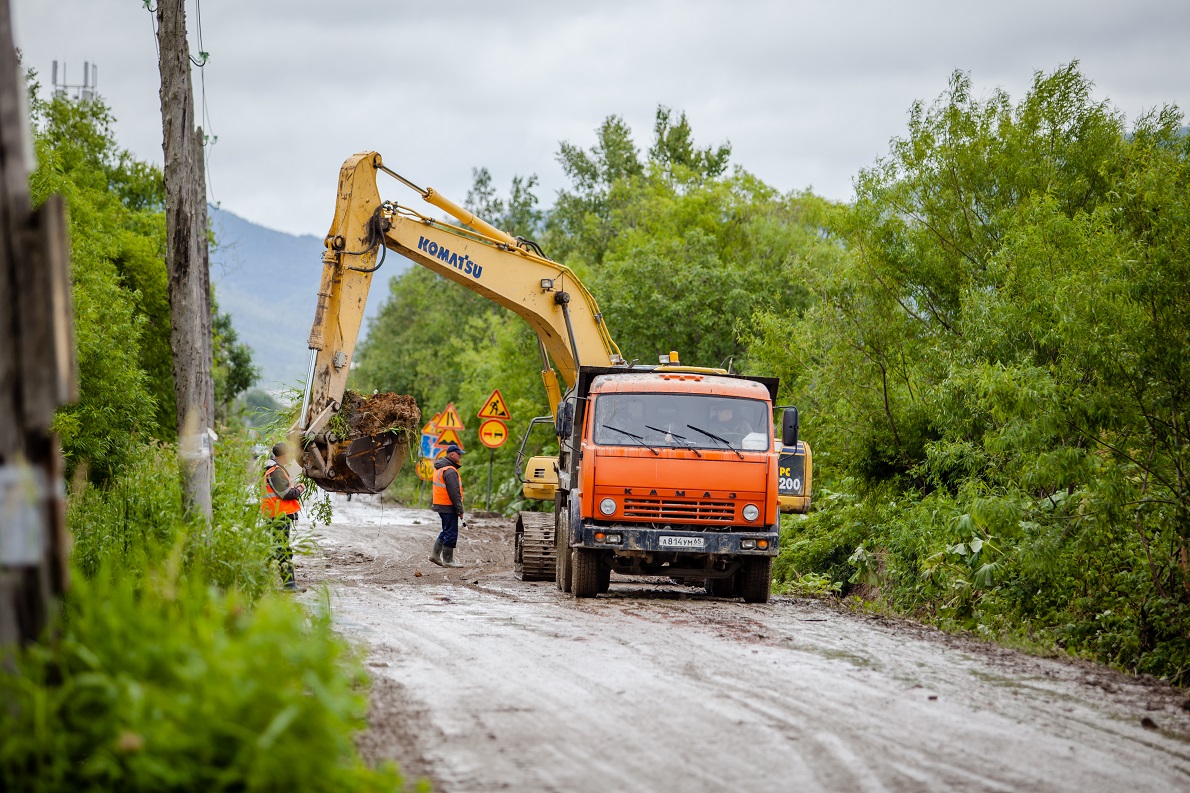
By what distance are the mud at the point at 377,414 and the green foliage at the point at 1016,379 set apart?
6295mm

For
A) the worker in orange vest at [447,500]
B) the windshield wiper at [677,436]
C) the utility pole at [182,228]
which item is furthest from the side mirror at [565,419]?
the utility pole at [182,228]

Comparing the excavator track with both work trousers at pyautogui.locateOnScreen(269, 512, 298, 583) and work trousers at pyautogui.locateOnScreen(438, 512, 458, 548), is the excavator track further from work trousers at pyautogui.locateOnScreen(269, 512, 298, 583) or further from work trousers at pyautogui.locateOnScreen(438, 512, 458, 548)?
work trousers at pyautogui.locateOnScreen(269, 512, 298, 583)

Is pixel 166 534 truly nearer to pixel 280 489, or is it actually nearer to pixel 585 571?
pixel 280 489

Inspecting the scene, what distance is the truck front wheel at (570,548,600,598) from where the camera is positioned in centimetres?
1454

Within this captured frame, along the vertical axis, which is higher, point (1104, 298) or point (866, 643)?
point (1104, 298)

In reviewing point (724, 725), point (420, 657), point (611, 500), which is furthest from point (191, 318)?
point (724, 725)

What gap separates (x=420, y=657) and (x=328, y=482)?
6624 millimetres

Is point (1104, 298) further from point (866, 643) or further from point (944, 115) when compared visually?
point (944, 115)

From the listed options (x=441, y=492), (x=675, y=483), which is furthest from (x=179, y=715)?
(x=441, y=492)

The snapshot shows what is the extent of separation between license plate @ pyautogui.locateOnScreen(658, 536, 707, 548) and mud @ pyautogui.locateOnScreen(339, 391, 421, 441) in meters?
3.94

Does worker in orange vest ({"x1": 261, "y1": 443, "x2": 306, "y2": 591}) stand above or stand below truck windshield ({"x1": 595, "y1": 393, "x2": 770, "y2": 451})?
below

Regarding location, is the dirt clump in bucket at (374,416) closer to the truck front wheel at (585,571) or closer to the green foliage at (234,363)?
the truck front wheel at (585,571)

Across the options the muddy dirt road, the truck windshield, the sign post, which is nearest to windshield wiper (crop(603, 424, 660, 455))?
the truck windshield

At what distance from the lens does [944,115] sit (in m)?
18.6
